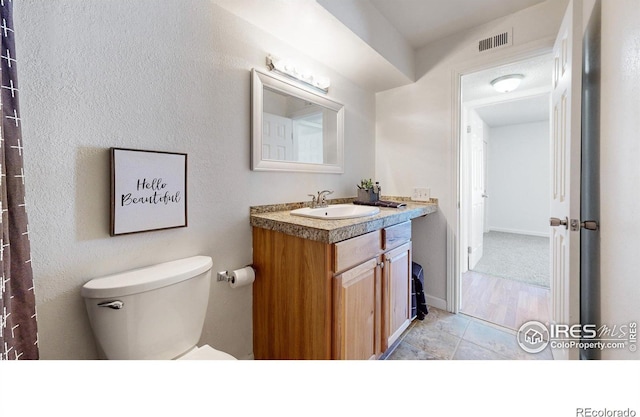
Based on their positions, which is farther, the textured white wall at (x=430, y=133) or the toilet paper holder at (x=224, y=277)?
the textured white wall at (x=430, y=133)

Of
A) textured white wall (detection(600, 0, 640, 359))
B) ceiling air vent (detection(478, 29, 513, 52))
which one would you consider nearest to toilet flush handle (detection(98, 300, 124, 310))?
textured white wall (detection(600, 0, 640, 359))

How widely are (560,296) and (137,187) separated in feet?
7.02

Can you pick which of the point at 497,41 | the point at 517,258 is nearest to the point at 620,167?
the point at 497,41

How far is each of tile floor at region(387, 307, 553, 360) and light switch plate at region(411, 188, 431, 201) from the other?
39.8 inches

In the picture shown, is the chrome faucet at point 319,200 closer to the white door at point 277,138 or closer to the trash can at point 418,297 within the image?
the white door at point 277,138

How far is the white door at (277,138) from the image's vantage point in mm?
1539

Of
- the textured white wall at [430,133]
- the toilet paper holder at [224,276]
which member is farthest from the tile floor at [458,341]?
the toilet paper holder at [224,276]

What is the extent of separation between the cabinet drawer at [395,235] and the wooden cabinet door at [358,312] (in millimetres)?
149

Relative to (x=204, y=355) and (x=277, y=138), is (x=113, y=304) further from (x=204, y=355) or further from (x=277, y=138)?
(x=277, y=138)

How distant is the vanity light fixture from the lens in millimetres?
1519

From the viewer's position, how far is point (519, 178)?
5172mm

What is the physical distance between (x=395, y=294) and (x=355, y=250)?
0.58 m

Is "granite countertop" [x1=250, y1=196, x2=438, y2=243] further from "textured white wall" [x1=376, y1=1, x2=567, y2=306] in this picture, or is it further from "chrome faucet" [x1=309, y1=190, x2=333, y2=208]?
"textured white wall" [x1=376, y1=1, x2=567, y2=306]
